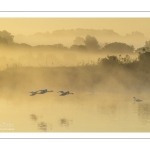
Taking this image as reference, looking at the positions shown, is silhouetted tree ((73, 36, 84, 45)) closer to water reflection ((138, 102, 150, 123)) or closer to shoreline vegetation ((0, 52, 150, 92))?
shoreline vegetation ((0, 52, 150, 92))

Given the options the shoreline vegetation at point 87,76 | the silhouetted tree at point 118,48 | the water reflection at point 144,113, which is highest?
the silhouetted tree at point 118,48

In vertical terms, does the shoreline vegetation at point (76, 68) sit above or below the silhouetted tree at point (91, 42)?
below

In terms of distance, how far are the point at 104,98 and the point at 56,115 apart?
1.61 ft

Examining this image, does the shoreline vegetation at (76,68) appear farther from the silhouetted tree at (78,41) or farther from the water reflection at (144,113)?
the water reflection at (144,113)

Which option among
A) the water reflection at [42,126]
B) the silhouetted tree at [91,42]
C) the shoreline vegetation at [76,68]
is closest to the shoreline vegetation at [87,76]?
the shoreline vegetation at [76,68]

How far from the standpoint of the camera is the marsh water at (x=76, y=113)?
250 cm

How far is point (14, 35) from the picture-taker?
2512mm

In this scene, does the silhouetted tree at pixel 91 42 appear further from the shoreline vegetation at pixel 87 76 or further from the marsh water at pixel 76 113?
the marsh water at pixel 76 113

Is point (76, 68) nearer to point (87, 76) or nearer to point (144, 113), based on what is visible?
point (87, 76)
